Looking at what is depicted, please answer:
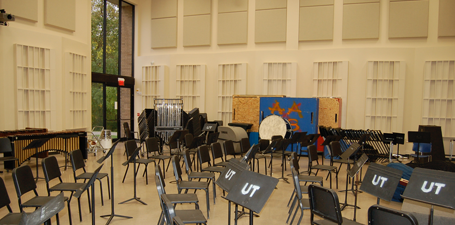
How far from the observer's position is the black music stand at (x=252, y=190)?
2559 millimetres

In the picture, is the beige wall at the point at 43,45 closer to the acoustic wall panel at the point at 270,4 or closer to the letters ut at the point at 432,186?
the acoustic wall panel at the point at 270,4

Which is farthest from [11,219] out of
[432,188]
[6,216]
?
[432,188]

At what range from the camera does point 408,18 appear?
33.8ft

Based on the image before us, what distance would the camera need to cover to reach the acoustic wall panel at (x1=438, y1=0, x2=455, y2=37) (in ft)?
32.5

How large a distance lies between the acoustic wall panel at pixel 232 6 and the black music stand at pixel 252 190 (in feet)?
33.6

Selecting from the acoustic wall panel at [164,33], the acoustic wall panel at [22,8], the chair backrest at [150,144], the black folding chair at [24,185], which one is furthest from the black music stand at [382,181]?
the acoustic wall panel at [164,33]

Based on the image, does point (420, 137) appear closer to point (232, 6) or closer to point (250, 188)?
point (250, 188)

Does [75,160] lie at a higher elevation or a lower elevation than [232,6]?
lower

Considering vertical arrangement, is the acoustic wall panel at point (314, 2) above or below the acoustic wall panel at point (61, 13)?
above

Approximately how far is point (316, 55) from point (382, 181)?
8469 millimetres

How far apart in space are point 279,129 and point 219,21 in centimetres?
527

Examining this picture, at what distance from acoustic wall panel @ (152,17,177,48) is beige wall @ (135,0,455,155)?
0.21 m

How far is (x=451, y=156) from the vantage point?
31.2 feet

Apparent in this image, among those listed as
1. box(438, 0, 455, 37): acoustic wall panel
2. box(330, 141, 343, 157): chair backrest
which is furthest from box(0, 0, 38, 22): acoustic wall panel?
box(438, 0, 455, 37): acoustic wall panel
